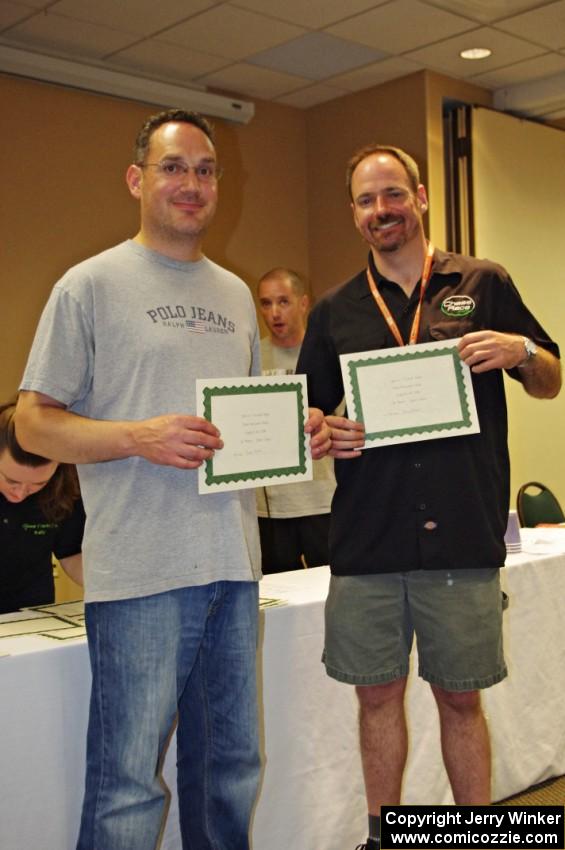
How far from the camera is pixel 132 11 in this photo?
14.7 ft

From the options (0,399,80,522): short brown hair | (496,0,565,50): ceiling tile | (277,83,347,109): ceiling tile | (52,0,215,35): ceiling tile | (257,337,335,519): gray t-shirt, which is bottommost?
(257,337,335,519): gray t-shirt

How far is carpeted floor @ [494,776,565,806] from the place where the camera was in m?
2.92

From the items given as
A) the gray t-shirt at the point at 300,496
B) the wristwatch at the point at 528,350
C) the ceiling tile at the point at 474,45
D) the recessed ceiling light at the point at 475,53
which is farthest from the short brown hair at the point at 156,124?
the recessed ceiling light at the point at 475,53

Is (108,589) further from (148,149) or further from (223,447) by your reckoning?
(148,149)

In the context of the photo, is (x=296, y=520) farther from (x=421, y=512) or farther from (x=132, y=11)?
(x=132, y=11)

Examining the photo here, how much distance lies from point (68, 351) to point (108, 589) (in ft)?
1.50

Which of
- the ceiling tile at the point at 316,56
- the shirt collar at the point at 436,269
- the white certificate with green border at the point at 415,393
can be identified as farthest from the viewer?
the ceiling tile at the point at 316,56

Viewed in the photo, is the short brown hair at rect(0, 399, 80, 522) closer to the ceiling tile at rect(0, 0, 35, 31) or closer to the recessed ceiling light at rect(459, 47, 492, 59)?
the ceiling tile at rect(0, 0, 35, 31)

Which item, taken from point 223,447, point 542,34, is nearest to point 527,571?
point 223,447

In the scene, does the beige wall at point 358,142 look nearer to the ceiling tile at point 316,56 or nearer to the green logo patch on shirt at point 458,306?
the ceiling tile at point 316,56

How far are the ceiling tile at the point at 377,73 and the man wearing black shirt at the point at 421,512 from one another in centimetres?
336

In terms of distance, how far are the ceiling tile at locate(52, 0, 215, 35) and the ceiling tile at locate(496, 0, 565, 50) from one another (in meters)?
1.55

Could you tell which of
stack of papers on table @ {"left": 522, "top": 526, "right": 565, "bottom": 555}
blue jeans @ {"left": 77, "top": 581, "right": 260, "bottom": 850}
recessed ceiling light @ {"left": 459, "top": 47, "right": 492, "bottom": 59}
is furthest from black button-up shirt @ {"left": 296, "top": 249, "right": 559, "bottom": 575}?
recessed ceiling light @ {"left": 459, "top": 47, "right": 492, "bottom": 59}

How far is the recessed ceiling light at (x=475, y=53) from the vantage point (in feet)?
16.9
